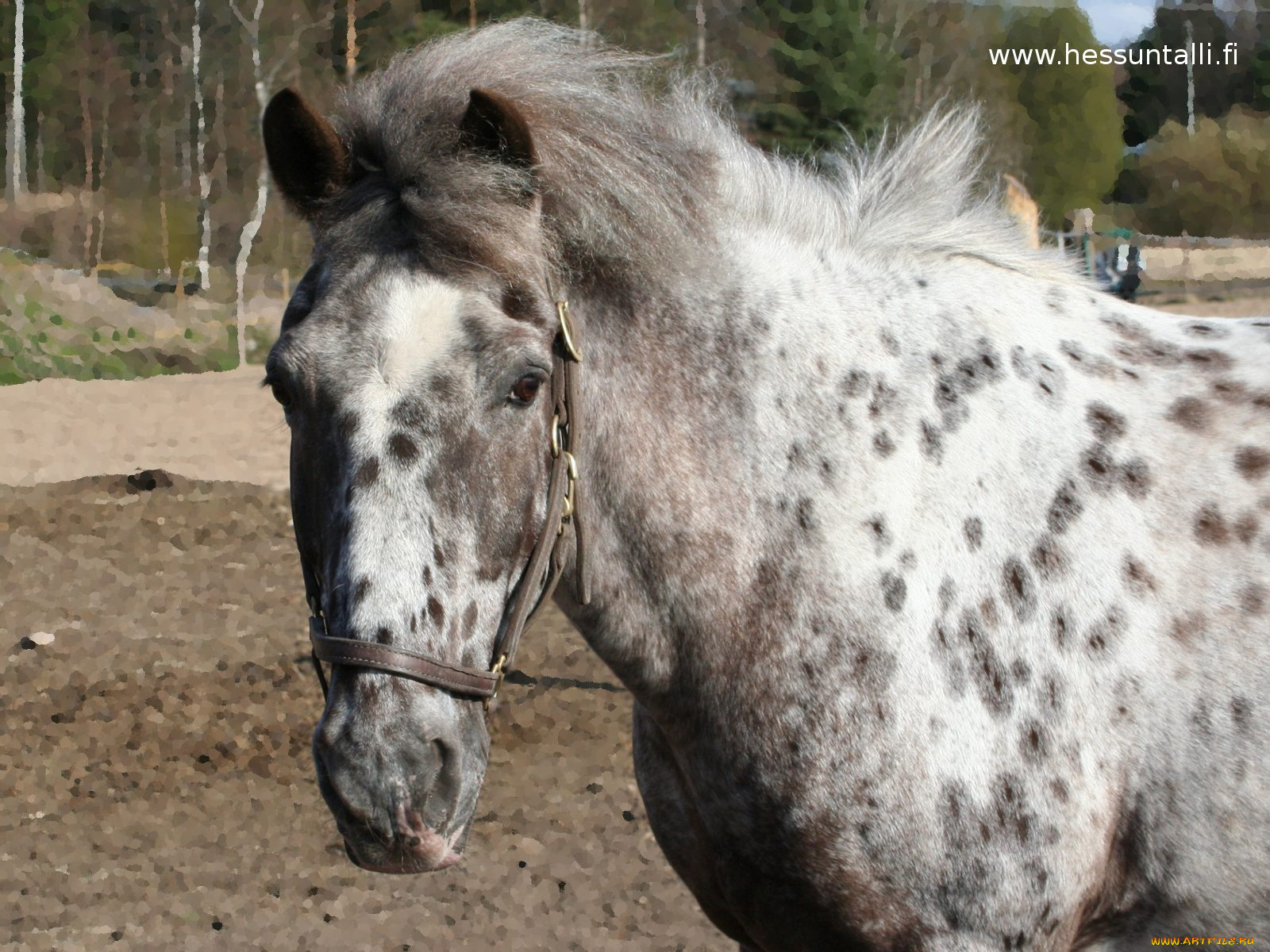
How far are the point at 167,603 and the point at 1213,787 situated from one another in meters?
8.09

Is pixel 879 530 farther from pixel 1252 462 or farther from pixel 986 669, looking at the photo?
pixel 1252 462

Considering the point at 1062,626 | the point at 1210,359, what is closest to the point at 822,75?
the point at 1210,359

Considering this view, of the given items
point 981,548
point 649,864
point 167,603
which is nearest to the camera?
point 981,548

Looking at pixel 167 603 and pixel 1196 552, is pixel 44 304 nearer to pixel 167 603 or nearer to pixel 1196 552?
pixel 167 603

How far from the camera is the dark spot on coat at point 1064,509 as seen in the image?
2.40 meters

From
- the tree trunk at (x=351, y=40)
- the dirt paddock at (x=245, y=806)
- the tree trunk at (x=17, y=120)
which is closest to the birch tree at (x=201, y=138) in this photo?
the tree trunk at (x=351, y=40)

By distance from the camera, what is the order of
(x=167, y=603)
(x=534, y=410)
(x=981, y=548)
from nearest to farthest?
(x=534, y=410)
(x=981, y=548)
(x=167, y=603)

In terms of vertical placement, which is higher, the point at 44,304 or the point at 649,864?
the point at 44,304

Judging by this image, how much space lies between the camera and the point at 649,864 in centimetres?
499

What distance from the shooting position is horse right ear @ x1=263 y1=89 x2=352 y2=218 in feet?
7.62

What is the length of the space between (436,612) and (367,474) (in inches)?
10.3

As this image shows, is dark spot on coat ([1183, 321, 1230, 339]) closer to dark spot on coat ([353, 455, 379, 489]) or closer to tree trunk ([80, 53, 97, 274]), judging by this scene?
dark spot on coat ([353, 455, 379, 489])

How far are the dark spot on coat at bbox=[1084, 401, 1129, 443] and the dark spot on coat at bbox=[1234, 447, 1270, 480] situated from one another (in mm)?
223

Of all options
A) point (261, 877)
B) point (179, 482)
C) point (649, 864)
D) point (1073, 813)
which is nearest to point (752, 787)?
point (1073, 813)
